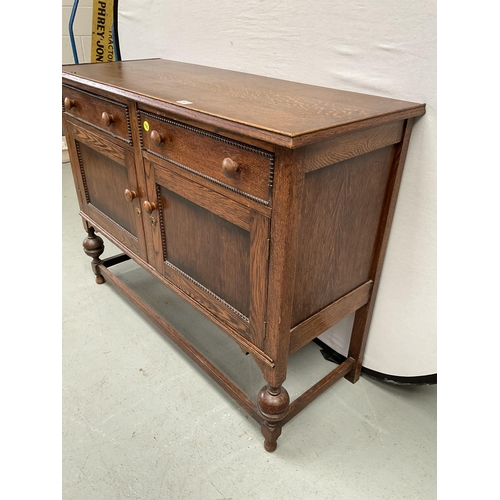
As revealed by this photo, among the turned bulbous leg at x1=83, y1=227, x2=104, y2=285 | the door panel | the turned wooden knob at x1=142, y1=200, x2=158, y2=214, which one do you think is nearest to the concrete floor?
the turned bulbous leg at x1=83, y1=227, x2=104, y2=285

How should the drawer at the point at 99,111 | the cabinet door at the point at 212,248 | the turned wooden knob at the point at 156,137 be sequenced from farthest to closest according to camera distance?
the drawer at the point at 99,111 → the turned wooden knob at the point at 156,137 → the cabinet door at the point at 212,248

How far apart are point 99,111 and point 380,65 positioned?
0.93 meters

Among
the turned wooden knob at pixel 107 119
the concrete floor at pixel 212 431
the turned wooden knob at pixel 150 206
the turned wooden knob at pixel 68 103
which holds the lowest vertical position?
the concrete floor at pixel 212 431

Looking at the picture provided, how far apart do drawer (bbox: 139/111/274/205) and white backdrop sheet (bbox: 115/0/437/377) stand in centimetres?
49

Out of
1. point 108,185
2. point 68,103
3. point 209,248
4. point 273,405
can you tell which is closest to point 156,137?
point 209,248

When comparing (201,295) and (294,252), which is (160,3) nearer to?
(201,295)

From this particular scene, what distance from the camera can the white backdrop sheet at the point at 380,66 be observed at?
3.58ft

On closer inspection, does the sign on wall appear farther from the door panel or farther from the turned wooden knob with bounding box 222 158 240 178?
the turned wooden knob with bounding box 222 158 240 178

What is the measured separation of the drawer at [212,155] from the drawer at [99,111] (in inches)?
4.5

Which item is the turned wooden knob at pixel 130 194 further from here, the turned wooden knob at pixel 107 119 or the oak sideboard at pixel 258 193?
the turned wooden knob at pixel 107 119

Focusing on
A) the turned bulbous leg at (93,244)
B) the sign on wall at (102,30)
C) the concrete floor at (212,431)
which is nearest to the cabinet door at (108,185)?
the turned bulbous leg at (93,244)

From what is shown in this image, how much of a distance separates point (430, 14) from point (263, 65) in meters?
0.61

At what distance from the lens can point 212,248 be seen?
3.99ft
